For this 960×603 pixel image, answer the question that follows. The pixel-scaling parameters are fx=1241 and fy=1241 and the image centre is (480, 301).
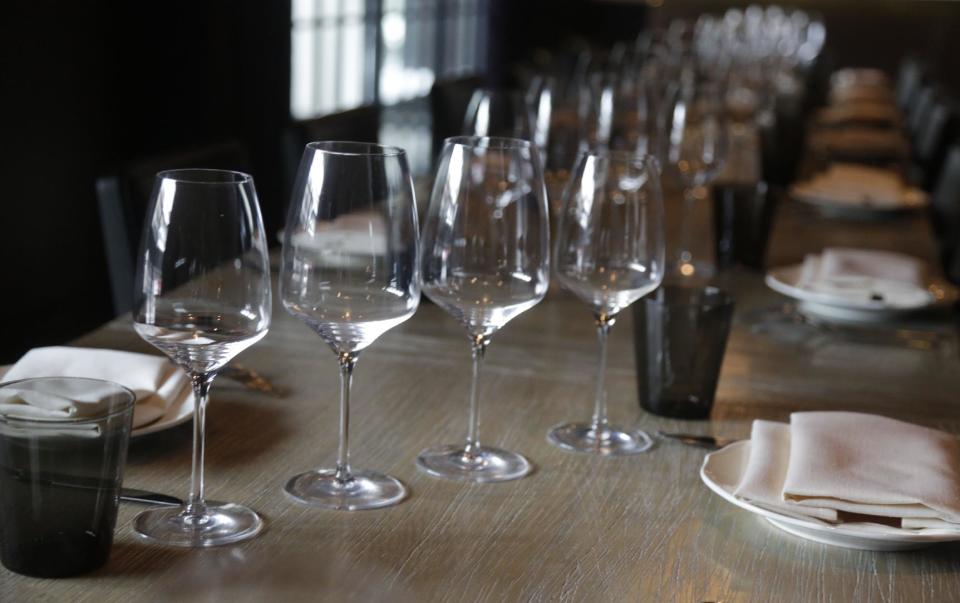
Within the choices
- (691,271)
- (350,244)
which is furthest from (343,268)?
(691,271)

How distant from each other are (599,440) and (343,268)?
35 centimetres

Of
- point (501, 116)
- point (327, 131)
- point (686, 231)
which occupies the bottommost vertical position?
point (686, 231)

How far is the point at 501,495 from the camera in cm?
95

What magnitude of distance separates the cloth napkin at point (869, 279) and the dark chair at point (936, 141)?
99.6 inches

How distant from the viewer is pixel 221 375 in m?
1.18

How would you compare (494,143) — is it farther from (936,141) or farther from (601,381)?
(936,141)

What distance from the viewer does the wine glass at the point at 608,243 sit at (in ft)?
3.58

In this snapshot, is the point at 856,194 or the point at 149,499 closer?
the point at 149,499

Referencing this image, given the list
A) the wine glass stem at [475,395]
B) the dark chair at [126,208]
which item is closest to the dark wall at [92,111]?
the dark chair at [126,208]

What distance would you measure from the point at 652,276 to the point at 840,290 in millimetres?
657

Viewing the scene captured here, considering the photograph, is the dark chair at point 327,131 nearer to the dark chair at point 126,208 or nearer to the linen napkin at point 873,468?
the dark chair at point 126,208

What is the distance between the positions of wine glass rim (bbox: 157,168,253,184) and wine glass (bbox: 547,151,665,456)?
14.7 inches

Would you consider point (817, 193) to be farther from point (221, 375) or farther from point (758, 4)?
point (758, 4)

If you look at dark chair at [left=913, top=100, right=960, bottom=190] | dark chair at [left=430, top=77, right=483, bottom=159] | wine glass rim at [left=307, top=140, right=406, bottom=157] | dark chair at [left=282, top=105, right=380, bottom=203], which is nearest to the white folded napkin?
wine glass rim at [left=307, top=140, right=406, bottom=157]
